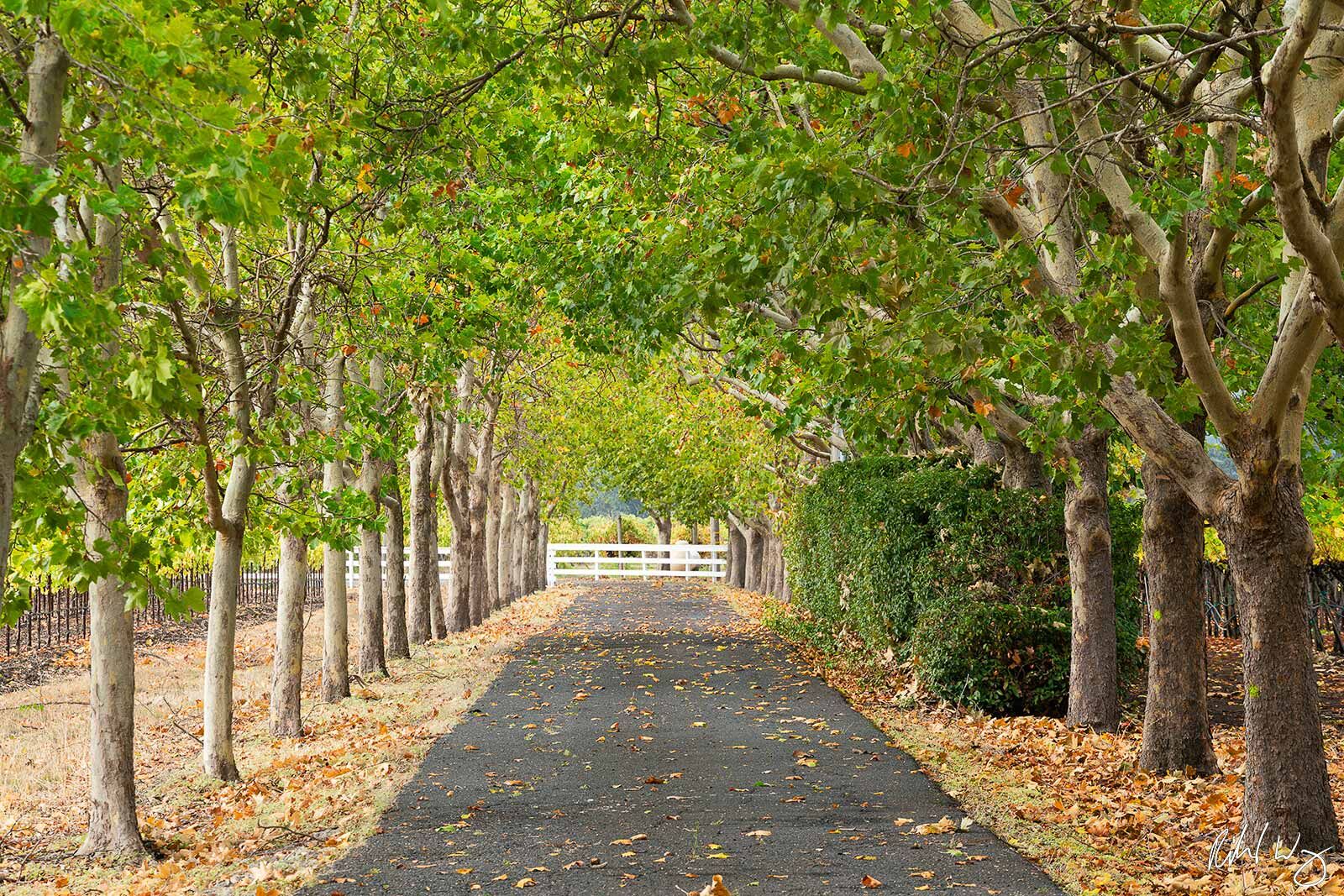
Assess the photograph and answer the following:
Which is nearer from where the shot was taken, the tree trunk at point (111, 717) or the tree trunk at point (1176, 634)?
the tree trunk at point (111, 717)

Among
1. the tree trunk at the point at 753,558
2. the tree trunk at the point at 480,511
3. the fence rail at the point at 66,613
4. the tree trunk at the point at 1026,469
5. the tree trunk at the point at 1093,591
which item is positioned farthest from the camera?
the tree trunk at the point at 753,558

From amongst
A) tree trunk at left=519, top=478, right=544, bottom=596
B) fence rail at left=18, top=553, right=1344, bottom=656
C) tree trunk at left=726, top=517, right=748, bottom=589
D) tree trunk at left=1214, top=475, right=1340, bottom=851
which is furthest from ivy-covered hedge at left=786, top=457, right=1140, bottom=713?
tree trunk at left=726, top=517, right=748, bottom=589

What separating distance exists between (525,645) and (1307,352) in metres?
17.9

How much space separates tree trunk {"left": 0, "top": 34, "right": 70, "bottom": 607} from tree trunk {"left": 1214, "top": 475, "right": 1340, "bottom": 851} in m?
6.48

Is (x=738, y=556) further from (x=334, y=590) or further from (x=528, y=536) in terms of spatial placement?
(x=334, y=590)

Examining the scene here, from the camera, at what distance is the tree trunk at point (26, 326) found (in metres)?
5.12

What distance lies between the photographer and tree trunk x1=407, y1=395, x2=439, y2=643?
2084cm

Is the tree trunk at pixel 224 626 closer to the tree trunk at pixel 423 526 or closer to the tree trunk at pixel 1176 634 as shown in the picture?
the tree trunk at pixel 1176 634

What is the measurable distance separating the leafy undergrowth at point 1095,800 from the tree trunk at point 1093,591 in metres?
0.35

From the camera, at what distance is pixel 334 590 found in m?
15.2

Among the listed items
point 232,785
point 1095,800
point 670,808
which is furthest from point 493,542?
point 1095,800

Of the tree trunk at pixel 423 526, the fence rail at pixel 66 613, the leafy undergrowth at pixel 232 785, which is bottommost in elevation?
the leafy undergrowth at pixel 232 785

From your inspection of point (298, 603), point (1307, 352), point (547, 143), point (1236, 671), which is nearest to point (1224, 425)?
point (1307, 352)

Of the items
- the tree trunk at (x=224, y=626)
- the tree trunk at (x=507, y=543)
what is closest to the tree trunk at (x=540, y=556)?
the tree trunk at (x=507, y=543)
